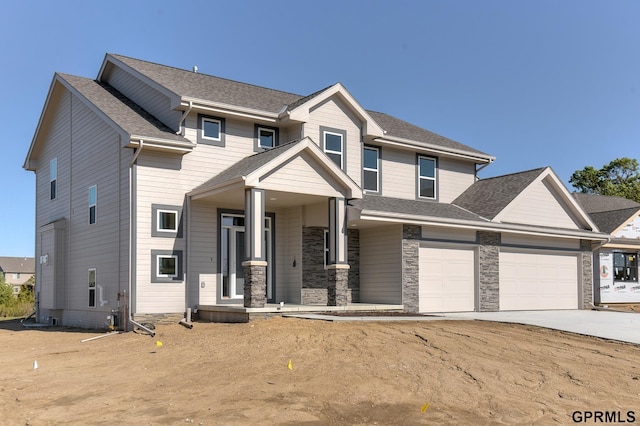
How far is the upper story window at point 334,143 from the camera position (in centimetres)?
2005

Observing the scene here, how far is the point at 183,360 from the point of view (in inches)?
464

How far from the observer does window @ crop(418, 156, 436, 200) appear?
2284 cm

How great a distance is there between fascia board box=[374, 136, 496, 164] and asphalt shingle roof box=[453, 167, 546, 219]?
0.95 meters

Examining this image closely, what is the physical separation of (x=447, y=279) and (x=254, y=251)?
7571 mm

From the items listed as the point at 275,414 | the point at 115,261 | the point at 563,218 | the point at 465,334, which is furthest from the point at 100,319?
the point at 563,218

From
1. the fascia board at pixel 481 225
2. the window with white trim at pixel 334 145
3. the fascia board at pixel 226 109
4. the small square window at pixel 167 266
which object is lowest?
the small square window at pixel 167 266

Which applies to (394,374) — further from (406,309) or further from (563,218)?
(563,218)

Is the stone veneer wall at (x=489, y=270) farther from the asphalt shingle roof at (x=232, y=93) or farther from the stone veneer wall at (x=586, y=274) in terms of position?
the stone veneer wall at (x=586, y=274)

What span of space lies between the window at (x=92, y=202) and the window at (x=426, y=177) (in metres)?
10.9

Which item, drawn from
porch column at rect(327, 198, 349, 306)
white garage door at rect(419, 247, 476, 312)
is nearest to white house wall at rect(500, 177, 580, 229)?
white garage door at rect(419, 247, 476, 312)

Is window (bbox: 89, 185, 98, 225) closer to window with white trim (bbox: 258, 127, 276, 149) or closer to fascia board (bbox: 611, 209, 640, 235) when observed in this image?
window with white trim (bbox: 258, 127, 276, 149)

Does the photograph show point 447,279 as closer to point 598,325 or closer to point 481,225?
point 481,225

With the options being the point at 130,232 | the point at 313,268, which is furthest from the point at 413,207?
the point at 130,232

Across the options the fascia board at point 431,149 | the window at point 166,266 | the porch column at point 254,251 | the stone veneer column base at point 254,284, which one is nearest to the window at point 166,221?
the window at point 166,266
